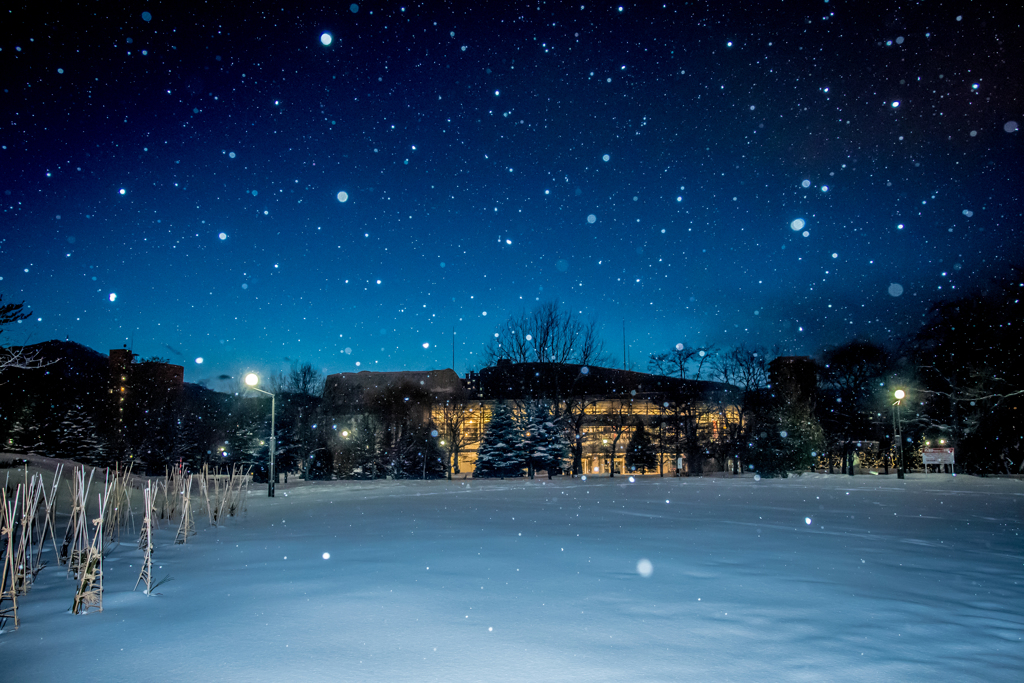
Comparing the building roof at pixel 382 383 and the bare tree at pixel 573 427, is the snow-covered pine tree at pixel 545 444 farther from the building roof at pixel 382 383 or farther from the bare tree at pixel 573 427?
the building roof at pixel 382 383

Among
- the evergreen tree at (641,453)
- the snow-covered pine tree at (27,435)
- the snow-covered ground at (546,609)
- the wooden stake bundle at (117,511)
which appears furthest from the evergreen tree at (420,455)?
the snow-covered ground at (546,609)

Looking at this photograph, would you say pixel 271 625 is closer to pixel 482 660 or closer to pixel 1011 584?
pixel 482 660

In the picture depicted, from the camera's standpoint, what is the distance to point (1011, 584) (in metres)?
6.05

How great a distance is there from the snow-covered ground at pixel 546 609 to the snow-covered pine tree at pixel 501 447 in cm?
2860

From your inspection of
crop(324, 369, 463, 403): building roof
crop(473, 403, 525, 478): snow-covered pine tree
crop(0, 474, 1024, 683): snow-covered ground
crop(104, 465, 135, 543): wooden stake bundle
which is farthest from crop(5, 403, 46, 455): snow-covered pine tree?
crop(0, 474, 1024, 683): snow-covered ground

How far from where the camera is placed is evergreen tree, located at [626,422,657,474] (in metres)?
44.1

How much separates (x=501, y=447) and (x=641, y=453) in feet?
38.9

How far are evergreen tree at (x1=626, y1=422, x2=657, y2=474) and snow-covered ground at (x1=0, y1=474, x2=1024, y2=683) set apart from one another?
34.4 metres

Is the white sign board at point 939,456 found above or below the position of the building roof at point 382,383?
below

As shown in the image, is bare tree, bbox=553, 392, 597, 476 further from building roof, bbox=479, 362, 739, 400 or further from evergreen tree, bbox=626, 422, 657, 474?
evergreen tree, bbox=626, 422, 657, 474

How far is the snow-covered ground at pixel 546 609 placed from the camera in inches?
150

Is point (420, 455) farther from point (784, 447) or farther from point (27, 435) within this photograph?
point (784, 447)

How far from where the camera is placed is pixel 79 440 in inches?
1448

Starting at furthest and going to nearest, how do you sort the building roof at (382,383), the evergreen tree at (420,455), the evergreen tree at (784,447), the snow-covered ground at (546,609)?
the building roof at (382,383)
the evergreen tree at (420,455)
the evergreen tree at (784,447)
the snow-covered ground at (546,609)
